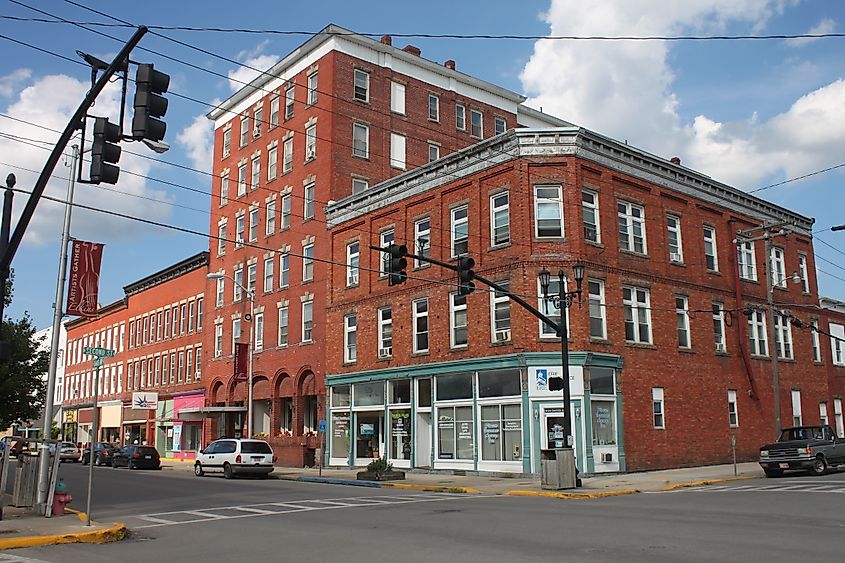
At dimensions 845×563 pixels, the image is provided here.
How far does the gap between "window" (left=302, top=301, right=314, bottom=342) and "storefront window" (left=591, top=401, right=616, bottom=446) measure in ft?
58.6

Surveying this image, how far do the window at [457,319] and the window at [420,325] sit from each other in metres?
1.77

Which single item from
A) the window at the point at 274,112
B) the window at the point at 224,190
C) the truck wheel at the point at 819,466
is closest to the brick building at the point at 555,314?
the truck wheel at the point at 819,466

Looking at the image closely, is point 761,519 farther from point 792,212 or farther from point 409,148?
point 409,148

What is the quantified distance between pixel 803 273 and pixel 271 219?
29874 mm

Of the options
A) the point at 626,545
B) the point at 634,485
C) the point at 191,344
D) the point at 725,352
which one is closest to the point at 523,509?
the point at 626,545

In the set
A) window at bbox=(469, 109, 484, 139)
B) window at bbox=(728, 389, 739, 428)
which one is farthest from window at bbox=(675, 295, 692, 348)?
window at bbox=(469, 109, 484, 139)

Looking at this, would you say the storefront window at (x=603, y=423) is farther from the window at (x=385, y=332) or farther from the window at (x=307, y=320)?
the window at (x=307, y=320)

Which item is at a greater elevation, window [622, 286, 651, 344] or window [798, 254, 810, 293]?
window [798, 254, 810, 293]

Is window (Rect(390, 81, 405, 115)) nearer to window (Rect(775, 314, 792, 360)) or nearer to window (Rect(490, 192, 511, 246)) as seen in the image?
window (Rect(490, 192, 511, 246))

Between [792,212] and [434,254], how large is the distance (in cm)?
2106

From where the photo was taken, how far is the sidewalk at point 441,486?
46.9ft

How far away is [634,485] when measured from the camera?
24.7 m

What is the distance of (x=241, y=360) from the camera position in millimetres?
45469

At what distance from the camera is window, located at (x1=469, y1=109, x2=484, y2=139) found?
5091 cm
